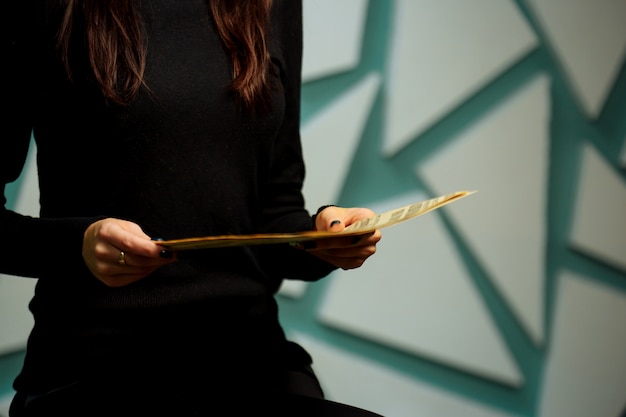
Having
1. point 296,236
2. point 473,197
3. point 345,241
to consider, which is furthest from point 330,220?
point 473,197

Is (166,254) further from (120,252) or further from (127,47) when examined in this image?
(127,47)

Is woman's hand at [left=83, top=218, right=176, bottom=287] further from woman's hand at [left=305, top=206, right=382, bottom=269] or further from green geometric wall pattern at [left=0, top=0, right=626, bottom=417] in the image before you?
green geometric wall pattern at [left=0, top=0, right=626, bottom=417]

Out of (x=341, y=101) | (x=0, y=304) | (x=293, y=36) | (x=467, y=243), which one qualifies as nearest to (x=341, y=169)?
(x=341, y=101)

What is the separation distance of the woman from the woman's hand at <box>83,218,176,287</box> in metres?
0.03

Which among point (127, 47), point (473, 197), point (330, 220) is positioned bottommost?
point (473, 197)

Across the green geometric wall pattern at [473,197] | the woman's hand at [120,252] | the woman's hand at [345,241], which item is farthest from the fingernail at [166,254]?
the green geometric wall pattern at [473,197]

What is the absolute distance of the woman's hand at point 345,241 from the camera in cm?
56

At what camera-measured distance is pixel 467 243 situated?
43.0 inches

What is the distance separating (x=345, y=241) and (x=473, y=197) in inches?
22.7

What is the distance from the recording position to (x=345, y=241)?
546 mm

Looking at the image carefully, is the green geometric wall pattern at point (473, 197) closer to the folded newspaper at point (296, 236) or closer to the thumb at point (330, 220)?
the thumb at point (330, 220)

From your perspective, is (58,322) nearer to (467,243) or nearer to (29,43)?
(29,43)

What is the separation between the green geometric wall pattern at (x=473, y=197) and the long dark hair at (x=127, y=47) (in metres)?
0.40

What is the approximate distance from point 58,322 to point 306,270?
0.22m
